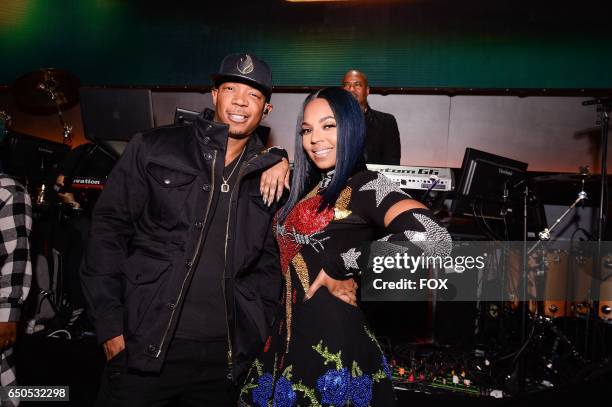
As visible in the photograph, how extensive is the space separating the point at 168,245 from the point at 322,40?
18.0 feet

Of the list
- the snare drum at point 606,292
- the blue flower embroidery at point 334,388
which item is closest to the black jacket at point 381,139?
the snare drum at point 606,292

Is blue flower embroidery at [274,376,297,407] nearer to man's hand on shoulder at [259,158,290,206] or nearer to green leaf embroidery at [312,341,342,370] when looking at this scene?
green leaf embroidery at [312,341,342,370]

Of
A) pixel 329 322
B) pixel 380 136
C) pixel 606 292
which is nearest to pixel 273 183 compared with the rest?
pixel 329 322

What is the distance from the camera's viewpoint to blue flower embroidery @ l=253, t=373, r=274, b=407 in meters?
1.73

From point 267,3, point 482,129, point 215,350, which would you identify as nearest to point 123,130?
point 215,350

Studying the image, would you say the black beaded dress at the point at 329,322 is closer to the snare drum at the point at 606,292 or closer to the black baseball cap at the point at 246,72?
the black baseball cap at the point at 246,72

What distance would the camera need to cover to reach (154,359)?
6.17 feet

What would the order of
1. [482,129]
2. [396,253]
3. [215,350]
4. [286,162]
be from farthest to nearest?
[482,129] → [286,162] → [215,350] → [396,253]

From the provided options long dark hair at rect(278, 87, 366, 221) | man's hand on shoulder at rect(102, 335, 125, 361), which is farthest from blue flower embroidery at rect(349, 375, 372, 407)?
man's hand on shoulder at rect(102, 335, 125, 361)

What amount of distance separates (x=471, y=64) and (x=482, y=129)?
2.98 ft

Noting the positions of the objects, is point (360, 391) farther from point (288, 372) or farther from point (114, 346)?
point (114, 346)

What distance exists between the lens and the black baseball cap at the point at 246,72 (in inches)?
88.0

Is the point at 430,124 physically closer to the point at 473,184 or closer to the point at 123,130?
the point at 473,184

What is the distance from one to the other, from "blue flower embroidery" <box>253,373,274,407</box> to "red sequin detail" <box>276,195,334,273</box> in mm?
413
